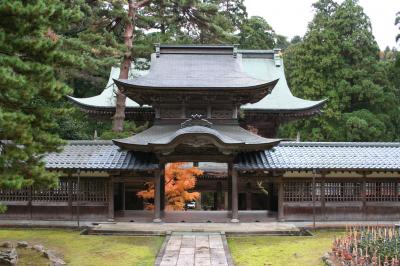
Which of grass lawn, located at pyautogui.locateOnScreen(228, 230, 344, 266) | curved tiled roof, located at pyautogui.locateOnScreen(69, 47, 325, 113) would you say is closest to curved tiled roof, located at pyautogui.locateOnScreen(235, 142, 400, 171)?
grass lawn, located at pyautogui.locateOnScreen(228, 230, 344, 266)

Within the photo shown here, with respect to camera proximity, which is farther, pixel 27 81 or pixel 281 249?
pixel 281 249

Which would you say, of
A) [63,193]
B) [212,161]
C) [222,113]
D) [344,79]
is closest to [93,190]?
[63,193]

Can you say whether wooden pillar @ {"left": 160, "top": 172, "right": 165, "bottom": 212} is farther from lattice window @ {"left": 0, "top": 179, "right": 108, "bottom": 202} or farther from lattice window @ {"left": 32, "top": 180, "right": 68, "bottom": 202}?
lattice window @ {"left": 32, "top": 180, "right": 68, "bottom": 202}

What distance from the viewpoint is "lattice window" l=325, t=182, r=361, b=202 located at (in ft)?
60.7

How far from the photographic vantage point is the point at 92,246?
1416 cm

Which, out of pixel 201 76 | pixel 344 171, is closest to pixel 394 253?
pixel 344 171

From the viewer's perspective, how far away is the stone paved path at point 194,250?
1174 cm

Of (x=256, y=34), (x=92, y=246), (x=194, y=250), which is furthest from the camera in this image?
(x=256, y=34)

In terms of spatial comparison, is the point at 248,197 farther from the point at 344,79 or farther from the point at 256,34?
the point at 256,34

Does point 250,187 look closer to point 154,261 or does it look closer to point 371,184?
point 371,184

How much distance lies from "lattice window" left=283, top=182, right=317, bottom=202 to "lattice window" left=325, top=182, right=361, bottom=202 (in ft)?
2.28

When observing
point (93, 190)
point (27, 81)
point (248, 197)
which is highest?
point (27, 81)

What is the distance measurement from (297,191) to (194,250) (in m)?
6.68

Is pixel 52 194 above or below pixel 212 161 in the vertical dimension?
below
